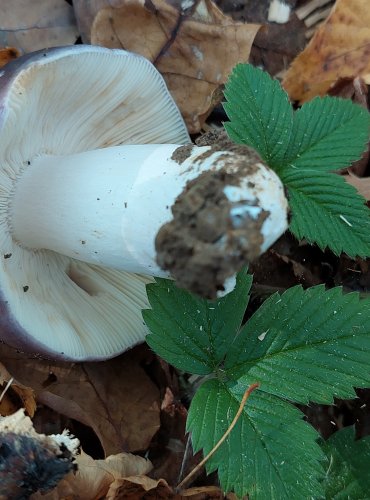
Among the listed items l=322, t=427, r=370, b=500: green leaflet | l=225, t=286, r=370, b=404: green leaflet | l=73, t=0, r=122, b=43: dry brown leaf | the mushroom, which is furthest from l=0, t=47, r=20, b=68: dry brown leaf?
l=322, t=427, r=370, b=500: green leaflet

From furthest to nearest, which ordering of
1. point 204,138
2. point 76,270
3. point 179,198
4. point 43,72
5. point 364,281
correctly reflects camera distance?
point 364,281 → point 76,270 → point 204,138 → point 43,72 → point 179,198

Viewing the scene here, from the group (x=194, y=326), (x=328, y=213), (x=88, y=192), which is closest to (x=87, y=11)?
(x=88, y=192)

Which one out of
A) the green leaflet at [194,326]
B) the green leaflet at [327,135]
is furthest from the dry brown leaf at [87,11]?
the green leaflet at [194,326]

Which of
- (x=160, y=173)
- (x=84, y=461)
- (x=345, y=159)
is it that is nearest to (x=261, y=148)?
(x=345, y=159)

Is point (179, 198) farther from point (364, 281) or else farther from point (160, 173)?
point (364, 281)

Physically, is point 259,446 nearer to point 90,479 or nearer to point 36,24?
point 90,479

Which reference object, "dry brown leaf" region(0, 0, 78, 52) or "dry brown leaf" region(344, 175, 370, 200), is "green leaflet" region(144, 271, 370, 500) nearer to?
"dry brown leaf" region(344, 175, 370, 200)
